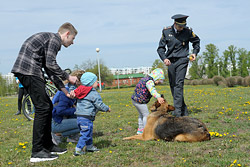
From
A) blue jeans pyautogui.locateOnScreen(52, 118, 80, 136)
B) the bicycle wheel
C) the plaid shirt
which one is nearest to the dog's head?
blue jeans pyautogui.locateOnScreen(52, 118, 80, 136)

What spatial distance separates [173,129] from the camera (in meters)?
4.80

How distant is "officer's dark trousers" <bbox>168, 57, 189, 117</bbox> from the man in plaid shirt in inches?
139

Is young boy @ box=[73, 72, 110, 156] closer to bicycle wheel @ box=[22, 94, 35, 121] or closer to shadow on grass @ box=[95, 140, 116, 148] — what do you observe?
shadow on grass @ box=[95, 140, 116, 148]

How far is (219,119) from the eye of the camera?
267 inches

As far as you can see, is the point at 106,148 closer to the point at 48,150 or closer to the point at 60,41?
the point at 48,150

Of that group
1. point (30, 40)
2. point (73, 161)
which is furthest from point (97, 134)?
point (30, 40)

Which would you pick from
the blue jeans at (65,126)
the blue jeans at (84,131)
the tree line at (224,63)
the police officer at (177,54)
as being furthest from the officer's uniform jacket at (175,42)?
the tree line at (224,63)

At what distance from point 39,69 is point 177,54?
4.03 meters

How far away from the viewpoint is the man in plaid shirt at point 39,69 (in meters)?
4.08

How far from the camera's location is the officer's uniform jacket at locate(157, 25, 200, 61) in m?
6.89

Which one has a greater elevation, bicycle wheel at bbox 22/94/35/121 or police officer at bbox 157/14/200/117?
police officer at bbox 157/14/200/117

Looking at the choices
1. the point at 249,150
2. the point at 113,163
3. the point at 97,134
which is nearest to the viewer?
the point at 113,163

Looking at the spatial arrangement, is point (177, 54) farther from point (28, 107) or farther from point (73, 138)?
point (28, 107)

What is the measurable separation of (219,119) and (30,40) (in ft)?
17.0
